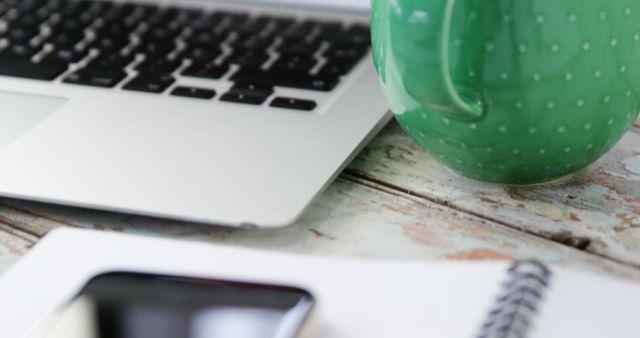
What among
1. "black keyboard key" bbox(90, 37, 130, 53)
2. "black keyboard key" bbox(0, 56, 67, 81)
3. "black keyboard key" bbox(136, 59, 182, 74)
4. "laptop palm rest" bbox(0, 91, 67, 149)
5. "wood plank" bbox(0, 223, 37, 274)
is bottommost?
"wood plank" bbox(0, 223, 37, 274)

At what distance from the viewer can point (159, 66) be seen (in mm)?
637

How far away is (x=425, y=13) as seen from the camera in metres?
0.40

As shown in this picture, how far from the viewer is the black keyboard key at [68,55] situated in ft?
2.15

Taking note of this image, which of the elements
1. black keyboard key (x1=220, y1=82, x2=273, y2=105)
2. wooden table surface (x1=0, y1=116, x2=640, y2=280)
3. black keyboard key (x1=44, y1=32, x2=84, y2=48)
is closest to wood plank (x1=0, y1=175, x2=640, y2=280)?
wooden table surface (x1=0, y1=116, x2=640, y2=280)

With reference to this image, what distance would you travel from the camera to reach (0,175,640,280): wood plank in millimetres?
450

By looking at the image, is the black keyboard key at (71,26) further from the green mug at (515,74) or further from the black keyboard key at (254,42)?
the green mug at (515,74)

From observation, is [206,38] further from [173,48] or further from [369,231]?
[369,231]

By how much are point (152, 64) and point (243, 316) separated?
31 cm

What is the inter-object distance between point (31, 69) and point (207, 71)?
0.12 metres

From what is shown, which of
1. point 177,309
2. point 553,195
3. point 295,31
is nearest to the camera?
point 177,309

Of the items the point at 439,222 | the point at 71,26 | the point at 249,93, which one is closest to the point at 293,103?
the point at 249,93

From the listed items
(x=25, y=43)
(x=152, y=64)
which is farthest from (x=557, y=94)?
(x=25, y=43)

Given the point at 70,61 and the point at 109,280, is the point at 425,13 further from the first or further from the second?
the point at 70,61

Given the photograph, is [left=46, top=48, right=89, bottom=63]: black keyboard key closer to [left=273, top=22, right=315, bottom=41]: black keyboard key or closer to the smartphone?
[left=273, top=22, right=315, bottom=41]: black keyboard key
